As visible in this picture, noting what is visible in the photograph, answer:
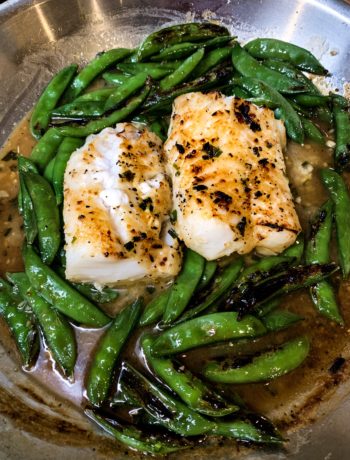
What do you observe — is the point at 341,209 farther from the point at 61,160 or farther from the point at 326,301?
the point at 61,160

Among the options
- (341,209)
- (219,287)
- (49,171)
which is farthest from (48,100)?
(341,209)

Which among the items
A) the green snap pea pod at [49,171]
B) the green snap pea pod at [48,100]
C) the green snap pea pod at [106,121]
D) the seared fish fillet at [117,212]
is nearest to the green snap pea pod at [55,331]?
the seared fish fillet at [117,212]

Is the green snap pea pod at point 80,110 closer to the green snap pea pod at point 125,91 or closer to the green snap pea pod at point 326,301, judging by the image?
the green snap pea pod at point 125,91

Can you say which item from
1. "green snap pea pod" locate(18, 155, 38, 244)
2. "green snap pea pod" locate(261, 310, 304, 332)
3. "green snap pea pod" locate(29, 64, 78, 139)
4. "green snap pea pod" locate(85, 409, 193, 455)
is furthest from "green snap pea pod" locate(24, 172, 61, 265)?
"green snap pea pod" locate(261, 310, 304, 332)

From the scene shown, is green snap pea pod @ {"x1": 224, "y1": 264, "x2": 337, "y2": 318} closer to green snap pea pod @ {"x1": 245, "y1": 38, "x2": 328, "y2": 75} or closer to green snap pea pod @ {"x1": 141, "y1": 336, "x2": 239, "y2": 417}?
green snap pea pod @ {"x1": 141, "y1": 336, "x2": 239, "y2": 417}

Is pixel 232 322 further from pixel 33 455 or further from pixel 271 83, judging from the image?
pixel 271 83

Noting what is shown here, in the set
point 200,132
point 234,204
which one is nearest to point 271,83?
point 200,132
